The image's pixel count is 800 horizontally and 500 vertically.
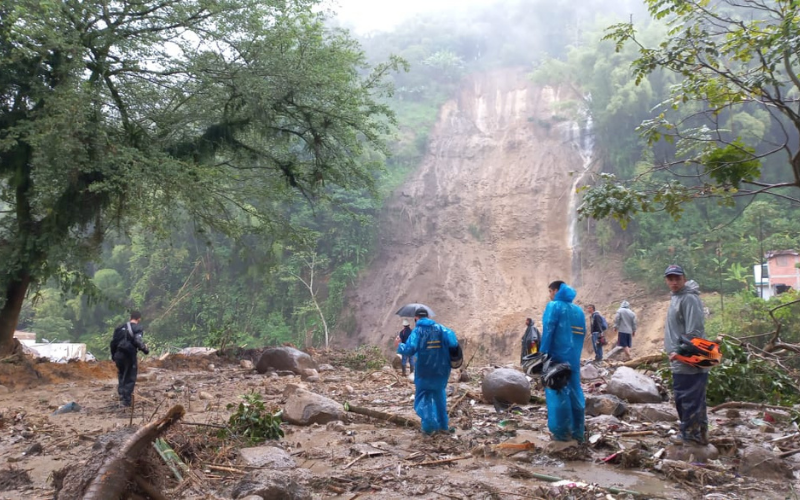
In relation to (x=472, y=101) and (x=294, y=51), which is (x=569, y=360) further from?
(x=472, y=101)

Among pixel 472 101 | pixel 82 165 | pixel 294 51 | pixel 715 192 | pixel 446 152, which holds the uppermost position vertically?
pixel 472 101

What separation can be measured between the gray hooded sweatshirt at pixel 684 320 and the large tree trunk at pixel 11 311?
37.2ft

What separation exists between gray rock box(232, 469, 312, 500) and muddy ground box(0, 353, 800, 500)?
21 centimetres

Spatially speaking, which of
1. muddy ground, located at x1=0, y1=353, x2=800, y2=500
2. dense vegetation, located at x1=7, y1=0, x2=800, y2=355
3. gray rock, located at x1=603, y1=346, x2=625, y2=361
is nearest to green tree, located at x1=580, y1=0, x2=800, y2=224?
dense vegetation, located at x1=7, y1=0, x2=800, y2=355

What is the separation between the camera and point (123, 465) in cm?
291

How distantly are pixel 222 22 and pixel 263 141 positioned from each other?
301 cm

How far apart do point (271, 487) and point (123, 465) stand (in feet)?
3.42

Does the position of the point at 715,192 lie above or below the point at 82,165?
below

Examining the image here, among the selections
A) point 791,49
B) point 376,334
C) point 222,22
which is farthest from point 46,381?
point 376,334

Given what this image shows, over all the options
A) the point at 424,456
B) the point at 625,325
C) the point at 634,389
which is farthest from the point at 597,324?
the point at 424,456

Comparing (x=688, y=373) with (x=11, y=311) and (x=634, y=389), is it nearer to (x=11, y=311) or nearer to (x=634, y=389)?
(x=634, y=389)

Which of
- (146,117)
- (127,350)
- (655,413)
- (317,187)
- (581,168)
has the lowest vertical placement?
(655,413)

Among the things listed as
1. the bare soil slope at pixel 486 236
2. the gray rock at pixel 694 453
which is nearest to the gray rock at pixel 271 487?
the gray rock at pixel 694 453

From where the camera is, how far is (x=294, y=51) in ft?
36.8
